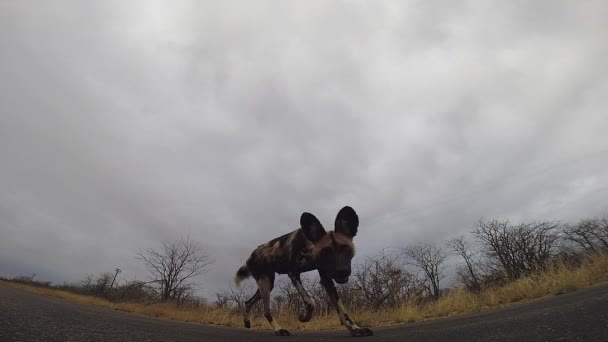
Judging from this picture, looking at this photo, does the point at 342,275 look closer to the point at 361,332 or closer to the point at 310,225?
the point at 361,332

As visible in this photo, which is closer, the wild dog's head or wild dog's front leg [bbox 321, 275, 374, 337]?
wild dog's front leg [bbox 321, 275, 374, 337]

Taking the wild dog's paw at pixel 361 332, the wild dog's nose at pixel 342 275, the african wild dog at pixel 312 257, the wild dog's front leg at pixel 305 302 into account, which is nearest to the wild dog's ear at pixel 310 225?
the african wild dog at pixel 312 257

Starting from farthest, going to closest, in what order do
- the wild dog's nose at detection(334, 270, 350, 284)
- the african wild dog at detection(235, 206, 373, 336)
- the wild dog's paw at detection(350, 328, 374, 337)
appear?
the african wild dog at detection(235, 206, 373, 336)
the wild dog's nose at detection(334, 270, 350, 284)
the wild dog's paw at detection(350, 328, 374, 337)

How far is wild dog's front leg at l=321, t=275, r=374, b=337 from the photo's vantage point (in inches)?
162

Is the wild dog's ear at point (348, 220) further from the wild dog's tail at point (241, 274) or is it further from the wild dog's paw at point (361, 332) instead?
the wild dog's tail at point (241, 274)

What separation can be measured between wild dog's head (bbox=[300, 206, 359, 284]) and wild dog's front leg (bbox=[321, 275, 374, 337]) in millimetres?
233

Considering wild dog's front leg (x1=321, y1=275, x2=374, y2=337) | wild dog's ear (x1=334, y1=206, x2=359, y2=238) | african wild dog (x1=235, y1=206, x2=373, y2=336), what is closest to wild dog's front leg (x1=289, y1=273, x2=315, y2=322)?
african wild dog (x1=235, y1=206, x2=373, y2=336)

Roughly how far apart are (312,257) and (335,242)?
1.74ft

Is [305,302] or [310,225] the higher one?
[310,225]

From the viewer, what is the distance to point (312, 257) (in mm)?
4656

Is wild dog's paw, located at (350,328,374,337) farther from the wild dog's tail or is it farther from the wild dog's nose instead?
the wild dog's tail

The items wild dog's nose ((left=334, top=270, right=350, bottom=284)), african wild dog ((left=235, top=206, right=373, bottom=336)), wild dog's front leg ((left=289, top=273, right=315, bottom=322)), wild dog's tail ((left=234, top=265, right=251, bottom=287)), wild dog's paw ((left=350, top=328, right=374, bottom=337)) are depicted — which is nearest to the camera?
wild dog's paw ((left=350, top=328, right=374, bottom=337))

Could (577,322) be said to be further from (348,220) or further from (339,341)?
(348,220)

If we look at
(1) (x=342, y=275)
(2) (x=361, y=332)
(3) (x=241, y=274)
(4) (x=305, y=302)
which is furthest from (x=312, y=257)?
(3) (x=241, y=274)
